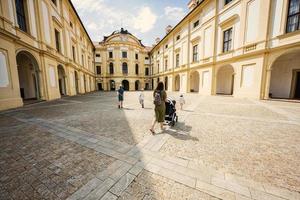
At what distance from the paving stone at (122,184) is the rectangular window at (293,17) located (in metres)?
15.0

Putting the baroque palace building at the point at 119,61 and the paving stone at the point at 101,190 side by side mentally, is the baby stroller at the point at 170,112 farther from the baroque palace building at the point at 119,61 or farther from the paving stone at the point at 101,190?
the baroque palace building at the point at 119,61

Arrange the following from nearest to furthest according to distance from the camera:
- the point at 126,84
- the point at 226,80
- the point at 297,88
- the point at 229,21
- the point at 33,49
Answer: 1. the point at 33,49
2. the point at 297,88
3. the point at 229,21
4. the point at 226,80
5. the point at 126,84

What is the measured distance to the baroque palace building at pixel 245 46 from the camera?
9.99m

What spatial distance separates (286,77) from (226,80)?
6028 millimetres

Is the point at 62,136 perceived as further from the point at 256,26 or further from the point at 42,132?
the point at 256,26

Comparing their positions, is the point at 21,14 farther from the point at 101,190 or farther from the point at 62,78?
the point at 101,190

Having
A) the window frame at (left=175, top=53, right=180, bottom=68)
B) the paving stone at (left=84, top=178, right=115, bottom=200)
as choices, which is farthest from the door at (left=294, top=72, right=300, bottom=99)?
the paving stone at (left=84, top=178, right=115, bottom=200)

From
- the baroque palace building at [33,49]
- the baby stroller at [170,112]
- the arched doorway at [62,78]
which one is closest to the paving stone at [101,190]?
the baby stroller at [170,112]

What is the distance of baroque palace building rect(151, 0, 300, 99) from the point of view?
999 cm

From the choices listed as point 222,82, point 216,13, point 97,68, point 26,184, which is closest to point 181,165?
point 26,184

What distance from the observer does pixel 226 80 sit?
1833cm

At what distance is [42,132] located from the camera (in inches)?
173

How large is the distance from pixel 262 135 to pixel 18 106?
13382mm

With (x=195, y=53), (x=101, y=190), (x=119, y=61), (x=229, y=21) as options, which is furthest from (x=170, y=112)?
(x=119, y=61)
